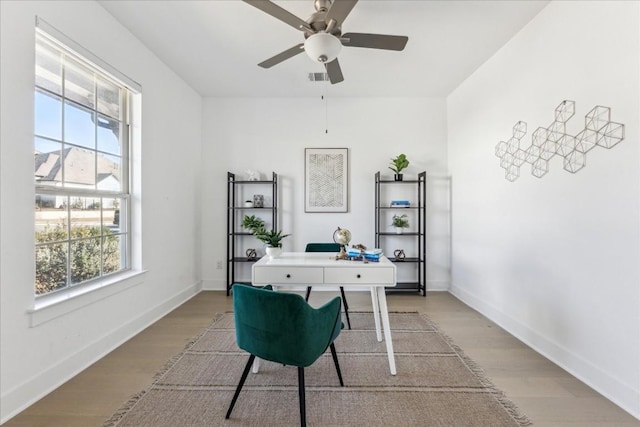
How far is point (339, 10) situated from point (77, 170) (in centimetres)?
216


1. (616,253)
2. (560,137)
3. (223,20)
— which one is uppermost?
(223,20)

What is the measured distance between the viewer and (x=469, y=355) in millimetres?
2328

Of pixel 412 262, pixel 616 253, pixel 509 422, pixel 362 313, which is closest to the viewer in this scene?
pixel 509 422

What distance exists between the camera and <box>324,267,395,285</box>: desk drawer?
1978 millimetres

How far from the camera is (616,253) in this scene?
1.78m

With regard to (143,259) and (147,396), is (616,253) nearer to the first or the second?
(147,396)

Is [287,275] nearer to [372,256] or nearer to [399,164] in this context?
[372,256]

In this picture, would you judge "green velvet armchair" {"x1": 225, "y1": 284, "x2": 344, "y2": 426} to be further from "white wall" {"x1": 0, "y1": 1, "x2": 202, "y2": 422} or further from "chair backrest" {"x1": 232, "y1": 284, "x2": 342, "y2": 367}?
"white wall" {"x1": 0, "y1": 1, "x2": 202, "y2": 422}

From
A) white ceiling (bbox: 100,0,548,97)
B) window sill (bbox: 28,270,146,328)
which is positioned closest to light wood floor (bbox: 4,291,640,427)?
window sill (bbox: 28,270,146,328)

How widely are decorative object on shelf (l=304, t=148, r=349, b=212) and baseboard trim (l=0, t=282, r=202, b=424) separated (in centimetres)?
224

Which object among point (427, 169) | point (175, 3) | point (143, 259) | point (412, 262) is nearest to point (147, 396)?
point (143, 259)

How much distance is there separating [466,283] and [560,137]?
2.01 metres

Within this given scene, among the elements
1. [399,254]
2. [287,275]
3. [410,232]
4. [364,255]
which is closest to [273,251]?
[287,275]

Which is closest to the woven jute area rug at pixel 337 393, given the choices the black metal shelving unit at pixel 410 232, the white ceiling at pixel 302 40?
the black metal shelving unit at pixel 410 232
